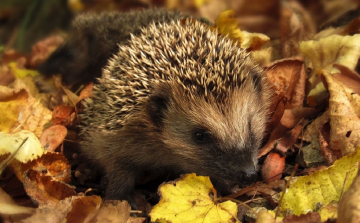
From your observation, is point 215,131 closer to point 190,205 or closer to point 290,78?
point 190,205

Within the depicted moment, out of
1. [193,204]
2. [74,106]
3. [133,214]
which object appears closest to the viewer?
[193,204]

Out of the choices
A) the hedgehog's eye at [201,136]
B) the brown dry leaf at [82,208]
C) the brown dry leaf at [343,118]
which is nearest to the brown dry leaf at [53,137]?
the brown dry leaf at [82,208]

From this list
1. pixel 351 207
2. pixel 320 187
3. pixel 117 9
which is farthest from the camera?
pixel 117 9

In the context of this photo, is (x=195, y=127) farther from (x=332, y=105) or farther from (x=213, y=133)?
(x=332, y=105)

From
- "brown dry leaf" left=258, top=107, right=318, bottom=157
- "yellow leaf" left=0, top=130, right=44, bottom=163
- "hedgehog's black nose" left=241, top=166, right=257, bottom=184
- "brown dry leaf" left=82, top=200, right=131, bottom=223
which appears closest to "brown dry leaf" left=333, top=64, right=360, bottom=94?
"brown dry leaf" left=258, top=107, right=318, bottom=157

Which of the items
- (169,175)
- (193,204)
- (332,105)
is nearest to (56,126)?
(169,175)

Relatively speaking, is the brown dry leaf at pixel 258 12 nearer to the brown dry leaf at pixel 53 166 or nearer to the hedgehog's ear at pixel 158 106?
the hedgehog's ear at pixel 158 106

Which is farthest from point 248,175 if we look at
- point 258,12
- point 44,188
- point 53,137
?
point 258,12
